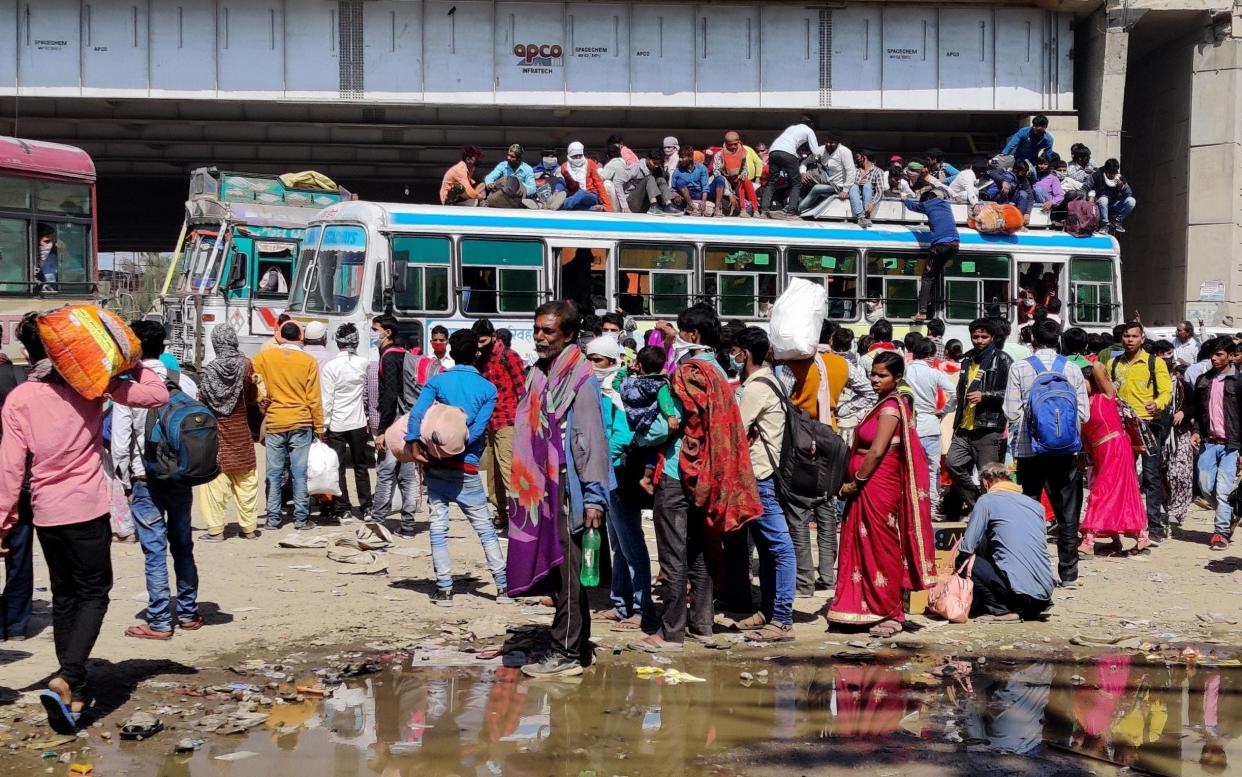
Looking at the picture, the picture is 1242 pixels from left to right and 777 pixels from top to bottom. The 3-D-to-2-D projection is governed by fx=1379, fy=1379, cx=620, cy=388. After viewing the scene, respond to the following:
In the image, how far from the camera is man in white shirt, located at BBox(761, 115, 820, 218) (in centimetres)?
1927

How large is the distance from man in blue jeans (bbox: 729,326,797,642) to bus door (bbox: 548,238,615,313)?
9262 mm

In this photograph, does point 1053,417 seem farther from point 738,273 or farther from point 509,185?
point 509,185

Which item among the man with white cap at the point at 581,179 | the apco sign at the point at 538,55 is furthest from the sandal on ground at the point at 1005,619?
the apco sign at the point at 538,55

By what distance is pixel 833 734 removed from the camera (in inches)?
249

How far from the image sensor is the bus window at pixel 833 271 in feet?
61.4

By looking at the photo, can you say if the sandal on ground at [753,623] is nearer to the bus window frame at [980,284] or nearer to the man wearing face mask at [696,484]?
the man wearing face mask at [696,484]

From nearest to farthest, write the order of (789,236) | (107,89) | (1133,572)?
(1133,572), (789,236), (107,89)

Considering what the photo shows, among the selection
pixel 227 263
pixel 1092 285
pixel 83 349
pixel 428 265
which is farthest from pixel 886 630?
pixel 227 263

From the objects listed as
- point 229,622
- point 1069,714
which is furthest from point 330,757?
point 1069,714

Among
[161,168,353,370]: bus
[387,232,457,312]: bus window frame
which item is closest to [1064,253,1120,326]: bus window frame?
[387,232,457,312]: bus window frame

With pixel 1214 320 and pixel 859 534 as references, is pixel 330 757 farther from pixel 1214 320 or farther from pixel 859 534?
pixel 1214 320

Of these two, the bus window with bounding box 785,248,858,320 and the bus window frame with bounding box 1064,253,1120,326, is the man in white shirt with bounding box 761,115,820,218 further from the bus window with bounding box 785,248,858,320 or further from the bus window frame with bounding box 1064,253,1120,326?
the bus window frame with bounding box 1064,253,1120,326

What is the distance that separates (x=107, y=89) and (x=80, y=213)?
10.4 meters

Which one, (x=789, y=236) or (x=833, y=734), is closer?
(x=833, y=734)
